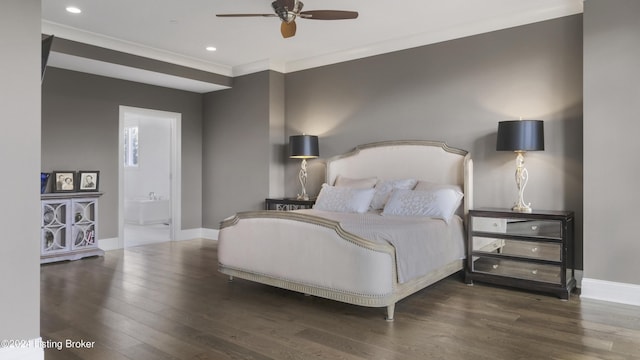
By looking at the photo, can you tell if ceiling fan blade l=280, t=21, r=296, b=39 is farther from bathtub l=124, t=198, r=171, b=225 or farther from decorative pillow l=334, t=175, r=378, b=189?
bathtub l=124, t=198, r=171, b=225

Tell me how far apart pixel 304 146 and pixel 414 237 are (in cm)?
264

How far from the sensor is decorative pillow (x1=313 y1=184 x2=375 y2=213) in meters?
4.60

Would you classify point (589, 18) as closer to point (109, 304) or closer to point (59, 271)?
point (109, 304)

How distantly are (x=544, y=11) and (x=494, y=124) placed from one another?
1.19 meters

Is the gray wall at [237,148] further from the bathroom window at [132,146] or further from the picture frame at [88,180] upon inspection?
the bathroom window at [132,146]

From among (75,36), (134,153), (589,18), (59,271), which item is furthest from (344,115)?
(134,153)

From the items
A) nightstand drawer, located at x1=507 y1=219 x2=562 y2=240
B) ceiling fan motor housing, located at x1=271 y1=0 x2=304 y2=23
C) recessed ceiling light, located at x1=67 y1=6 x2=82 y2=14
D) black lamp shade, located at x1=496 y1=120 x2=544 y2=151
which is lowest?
nightstand drawer, located at x1=507 y1=219 x2=562 y2=240

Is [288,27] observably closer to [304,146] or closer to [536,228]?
[304,146]

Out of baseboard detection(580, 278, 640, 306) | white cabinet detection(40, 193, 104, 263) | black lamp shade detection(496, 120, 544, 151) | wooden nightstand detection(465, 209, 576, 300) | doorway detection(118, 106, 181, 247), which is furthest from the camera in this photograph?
doorway detection(118, 106, 181, 247)

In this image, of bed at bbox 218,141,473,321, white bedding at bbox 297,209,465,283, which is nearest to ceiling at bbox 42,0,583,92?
bed at bbox 218,141,473,321

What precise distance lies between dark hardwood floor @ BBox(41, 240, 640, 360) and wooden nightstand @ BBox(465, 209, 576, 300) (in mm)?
129

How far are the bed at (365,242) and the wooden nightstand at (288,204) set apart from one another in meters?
0.56

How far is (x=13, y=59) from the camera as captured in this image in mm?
2158

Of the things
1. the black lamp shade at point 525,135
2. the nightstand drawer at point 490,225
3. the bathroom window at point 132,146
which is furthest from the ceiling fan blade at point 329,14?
the bathroom window at point 132,146
